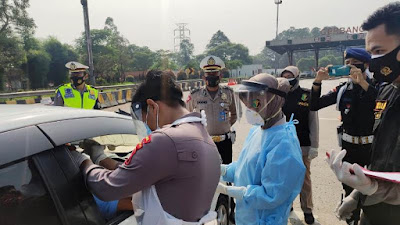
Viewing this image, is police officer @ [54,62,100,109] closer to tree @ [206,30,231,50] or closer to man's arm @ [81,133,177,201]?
man's arm @ [81,133,177,201]

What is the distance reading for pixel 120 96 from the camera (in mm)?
15891

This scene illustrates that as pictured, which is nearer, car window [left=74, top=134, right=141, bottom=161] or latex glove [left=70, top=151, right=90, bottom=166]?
latex glove [left=70, top=151, right=90, bottom=166]

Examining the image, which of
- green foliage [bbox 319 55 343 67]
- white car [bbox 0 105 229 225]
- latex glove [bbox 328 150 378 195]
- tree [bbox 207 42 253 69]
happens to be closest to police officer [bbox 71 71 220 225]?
white car [bbox 0 105 229 225]

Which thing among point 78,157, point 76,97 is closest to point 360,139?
point 78,157

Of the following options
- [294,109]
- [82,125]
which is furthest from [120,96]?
[82,125]

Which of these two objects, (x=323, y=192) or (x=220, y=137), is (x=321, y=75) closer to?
(x=220, y=137)

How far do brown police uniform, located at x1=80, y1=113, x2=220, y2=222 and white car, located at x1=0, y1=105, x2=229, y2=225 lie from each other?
114mm

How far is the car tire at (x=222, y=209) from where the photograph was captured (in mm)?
2867

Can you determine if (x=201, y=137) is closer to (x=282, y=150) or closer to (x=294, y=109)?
(x=282, y=150)

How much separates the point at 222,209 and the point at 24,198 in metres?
2.10

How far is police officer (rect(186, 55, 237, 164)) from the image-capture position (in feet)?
12.8

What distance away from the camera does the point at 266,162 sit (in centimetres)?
186

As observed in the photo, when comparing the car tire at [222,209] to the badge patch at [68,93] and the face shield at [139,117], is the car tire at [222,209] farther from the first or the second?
the badge patch at [68,93]

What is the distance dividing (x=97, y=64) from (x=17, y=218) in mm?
50897
